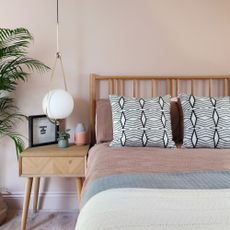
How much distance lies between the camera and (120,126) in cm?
213

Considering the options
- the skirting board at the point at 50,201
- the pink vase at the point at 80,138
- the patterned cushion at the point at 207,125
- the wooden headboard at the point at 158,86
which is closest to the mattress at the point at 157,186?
the patterned cushion at the point at 207,125

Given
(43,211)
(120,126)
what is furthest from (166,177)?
(43,211)

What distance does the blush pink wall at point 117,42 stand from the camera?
8.46ft

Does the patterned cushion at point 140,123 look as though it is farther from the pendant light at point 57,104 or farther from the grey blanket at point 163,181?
the grey blanket at point 163,181

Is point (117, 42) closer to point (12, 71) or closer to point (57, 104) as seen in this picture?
point (57, 104)

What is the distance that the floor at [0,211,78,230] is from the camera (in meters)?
2.33

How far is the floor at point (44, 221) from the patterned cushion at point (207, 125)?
3.86 ft

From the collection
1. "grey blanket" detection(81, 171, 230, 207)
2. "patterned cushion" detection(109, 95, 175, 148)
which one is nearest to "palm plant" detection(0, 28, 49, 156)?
"patterned cushion" detection(109, 95, 175, 148)

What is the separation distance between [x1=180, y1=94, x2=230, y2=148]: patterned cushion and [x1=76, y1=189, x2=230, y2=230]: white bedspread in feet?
3.76

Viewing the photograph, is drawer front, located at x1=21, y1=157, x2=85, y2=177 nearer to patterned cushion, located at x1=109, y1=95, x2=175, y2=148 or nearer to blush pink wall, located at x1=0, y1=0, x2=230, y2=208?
patterned cushion, located at x1=109, y1=95, x2=175, y2=148

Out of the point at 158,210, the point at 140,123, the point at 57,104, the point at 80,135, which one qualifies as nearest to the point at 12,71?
the point at 57,104

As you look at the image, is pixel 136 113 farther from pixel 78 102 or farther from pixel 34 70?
pixel 34 70

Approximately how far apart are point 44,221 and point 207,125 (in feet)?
5.09

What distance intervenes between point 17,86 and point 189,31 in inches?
64.4
